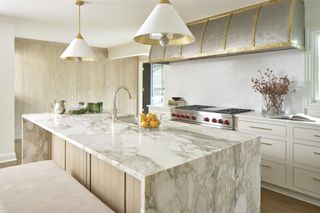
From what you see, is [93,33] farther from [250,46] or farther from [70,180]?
[70,180]

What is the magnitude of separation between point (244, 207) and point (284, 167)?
4.56 ft

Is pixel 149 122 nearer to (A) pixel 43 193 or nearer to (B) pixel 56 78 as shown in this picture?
(A) pixel 43 193

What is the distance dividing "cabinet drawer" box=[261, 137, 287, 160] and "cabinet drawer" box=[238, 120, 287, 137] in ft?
0.31

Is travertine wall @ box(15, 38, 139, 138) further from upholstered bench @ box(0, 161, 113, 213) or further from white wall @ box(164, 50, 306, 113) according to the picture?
upholstered bench @ box(0, 161, 113, 213)

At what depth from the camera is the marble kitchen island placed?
112cm

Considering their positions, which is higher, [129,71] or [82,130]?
[129,71]

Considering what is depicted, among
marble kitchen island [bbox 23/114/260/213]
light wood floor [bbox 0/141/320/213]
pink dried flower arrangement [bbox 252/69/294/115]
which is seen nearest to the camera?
marble kitchen island [bbox 23/114/260/213]

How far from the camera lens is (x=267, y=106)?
10.5 feet

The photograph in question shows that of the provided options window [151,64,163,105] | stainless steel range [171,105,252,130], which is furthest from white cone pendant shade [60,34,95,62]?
window [151,64,163,105]

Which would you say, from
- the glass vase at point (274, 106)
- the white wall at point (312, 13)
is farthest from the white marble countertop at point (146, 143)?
the white wall at point (312, 13)

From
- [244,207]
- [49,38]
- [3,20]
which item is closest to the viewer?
[244,207]

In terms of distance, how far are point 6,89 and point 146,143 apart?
346 cm

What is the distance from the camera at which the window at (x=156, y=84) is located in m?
6.79

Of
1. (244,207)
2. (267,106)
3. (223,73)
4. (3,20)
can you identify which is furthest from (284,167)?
(3,20)
